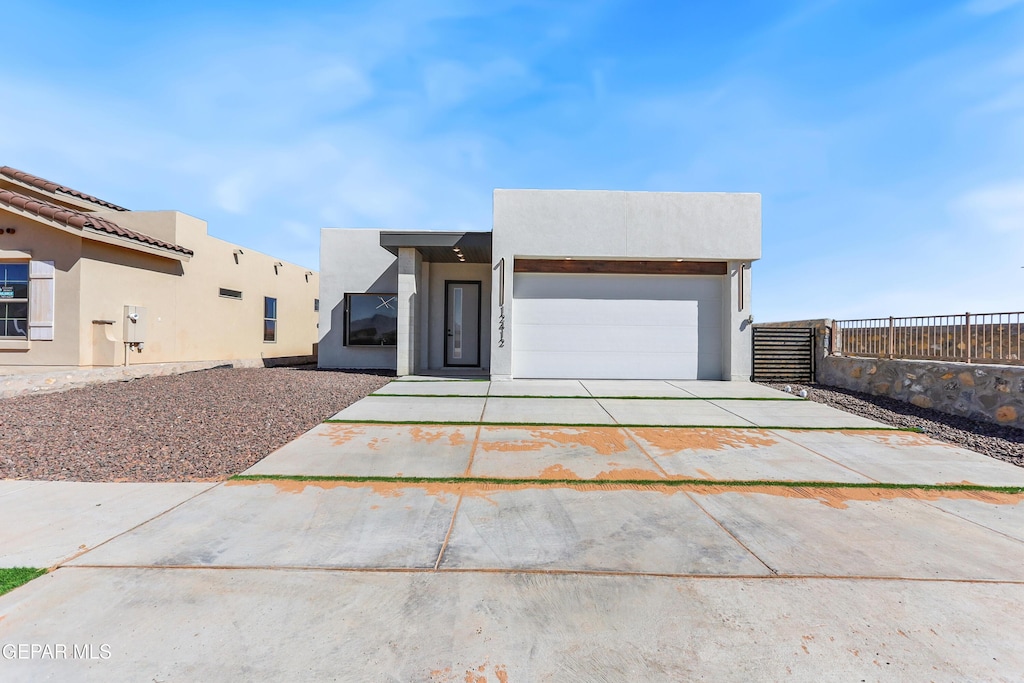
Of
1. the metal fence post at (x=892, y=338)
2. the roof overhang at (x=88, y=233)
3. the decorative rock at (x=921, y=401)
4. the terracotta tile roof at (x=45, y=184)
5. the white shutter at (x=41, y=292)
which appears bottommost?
the decorative rock at (x=921, y=401)

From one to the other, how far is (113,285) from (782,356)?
641 inches

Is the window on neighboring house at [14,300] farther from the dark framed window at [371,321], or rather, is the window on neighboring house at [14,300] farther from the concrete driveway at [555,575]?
the concrete driveway at [555,575]

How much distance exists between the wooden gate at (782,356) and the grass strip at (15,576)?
39.9ft

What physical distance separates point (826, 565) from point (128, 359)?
1362 cm

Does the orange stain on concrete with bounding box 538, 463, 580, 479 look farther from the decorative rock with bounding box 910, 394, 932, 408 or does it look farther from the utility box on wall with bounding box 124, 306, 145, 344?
the utility box on wall with bounding box 124, 306, 145, 344

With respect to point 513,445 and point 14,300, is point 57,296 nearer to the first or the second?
point 14,300

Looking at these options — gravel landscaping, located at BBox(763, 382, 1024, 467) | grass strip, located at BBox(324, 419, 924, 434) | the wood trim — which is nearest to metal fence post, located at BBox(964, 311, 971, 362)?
gravel landscaping, located at BBox(763, 382, 1024, 467)

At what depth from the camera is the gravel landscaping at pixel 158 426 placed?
186 inches

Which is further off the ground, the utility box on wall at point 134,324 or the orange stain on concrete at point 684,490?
the utility box on wall at point 134,324

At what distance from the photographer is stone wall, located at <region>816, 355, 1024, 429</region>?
6.72 metres

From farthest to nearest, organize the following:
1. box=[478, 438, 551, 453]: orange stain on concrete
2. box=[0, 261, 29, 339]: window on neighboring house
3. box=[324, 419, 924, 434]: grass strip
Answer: box=[0, 261, 29, 339]: window on neighboring house, box=[324, 419, 924, 434]: grass strip, box=[478, 438, 551, 453]: orange stain on concrete

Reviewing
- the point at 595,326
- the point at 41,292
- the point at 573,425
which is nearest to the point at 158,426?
the point at 573,425

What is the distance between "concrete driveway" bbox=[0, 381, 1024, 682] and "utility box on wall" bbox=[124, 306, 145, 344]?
8.34 m

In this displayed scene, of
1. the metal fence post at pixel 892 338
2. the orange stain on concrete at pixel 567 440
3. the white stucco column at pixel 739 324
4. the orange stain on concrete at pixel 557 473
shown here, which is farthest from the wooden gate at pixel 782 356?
the orange stain on concrete at pixel 557 473
